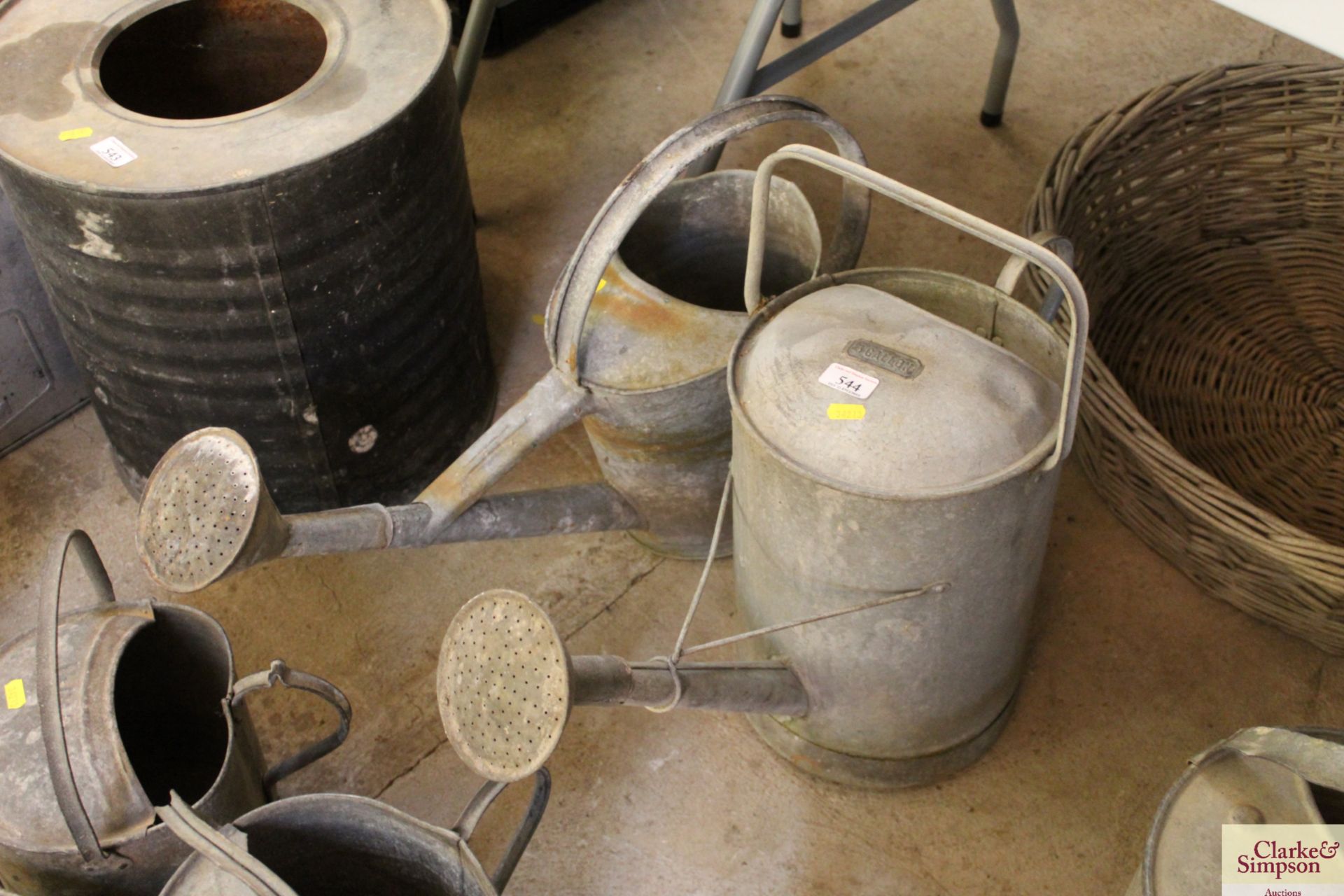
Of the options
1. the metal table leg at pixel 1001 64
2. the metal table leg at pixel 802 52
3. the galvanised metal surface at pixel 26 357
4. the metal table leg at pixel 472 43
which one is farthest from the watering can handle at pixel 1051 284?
the galvanised metal surface at pixel 26 357

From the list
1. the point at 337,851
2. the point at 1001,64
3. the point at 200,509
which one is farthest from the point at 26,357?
the point at 1001,64

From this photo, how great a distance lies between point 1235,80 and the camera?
1951mm

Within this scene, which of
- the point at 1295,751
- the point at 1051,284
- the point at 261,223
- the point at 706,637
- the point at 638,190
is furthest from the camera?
the point at 706,637

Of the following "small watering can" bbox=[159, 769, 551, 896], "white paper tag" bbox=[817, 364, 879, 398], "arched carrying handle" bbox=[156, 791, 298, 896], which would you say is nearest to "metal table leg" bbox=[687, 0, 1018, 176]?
"white paper tag" bbox=[817, 364, 879, 398]

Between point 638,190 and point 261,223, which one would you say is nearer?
point 638,190

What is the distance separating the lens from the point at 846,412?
1.18m

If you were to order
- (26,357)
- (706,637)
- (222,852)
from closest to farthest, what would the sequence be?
1. (222,852)
2. (706,637)
3. (26,357)

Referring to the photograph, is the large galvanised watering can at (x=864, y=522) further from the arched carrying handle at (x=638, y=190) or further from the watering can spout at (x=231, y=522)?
the watering can spout at (x=231, y=522)

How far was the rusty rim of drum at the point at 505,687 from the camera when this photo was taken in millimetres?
1083

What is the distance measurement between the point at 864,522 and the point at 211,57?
1.21 metres

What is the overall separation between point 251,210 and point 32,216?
0.30 metres

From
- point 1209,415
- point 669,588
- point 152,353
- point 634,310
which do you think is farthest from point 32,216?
point 1209,415

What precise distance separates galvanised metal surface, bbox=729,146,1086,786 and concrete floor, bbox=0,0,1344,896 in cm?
14

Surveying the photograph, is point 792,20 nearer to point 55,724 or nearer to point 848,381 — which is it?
point 848,381
